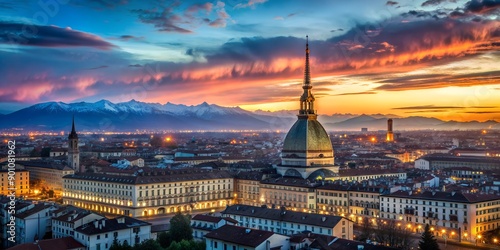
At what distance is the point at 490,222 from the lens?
73.2m

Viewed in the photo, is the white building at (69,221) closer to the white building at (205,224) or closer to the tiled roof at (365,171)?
the white building at (205,224)

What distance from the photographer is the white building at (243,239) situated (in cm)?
5182

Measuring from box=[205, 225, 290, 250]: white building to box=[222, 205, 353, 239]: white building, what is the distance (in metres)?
11.0

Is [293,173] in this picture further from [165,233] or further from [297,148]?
[165,233]

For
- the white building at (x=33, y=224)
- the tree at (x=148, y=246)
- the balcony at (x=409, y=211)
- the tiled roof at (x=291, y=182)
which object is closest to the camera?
the tree at (x=148, y=246)

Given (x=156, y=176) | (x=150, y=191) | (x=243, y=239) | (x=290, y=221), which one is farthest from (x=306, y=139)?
(x=243, y=239)

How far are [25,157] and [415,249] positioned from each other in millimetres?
131662

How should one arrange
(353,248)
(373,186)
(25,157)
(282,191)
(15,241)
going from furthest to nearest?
(25,157) < (282,191) < (373,186) < (15,241) < (353,248)

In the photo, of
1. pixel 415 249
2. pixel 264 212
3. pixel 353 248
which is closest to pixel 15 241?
pixel 264 212

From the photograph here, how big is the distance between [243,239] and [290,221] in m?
15.1

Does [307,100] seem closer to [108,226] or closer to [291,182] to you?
[291,182]

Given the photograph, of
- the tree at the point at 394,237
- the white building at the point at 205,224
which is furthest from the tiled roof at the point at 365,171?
the white building at the point at 205,224

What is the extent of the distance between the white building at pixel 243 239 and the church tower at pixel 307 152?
148 ft

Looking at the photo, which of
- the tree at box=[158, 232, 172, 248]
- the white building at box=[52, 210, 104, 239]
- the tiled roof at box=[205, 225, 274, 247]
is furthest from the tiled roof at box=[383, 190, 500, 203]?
the white building at box=[52, 210, 104, 239]
